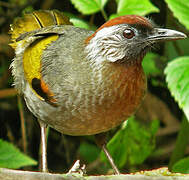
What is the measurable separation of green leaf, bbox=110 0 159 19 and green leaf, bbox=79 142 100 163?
1.94 m

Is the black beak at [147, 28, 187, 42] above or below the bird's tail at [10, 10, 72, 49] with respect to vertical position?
Answer: above

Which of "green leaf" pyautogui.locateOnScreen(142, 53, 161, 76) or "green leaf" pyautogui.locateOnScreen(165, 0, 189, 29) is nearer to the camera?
"green leaf" pyautogui.locateOnScreen(165, 0, 189, 29)

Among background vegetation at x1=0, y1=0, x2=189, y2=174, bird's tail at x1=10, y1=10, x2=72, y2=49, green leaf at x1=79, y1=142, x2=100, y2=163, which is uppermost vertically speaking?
bird's tail at x1=10, y1=10, x2=72, y2=49

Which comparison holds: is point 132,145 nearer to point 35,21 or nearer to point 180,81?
point 180,81

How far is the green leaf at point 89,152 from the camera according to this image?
5258mm

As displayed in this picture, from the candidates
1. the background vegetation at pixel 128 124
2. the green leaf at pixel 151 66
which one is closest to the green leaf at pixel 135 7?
the background vegetation at pixel 128 124

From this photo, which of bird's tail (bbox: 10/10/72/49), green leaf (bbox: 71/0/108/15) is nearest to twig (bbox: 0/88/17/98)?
bird's tail (bbox: 10/10/72/49)

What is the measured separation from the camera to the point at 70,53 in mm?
3260

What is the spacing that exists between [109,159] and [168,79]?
0.82 m

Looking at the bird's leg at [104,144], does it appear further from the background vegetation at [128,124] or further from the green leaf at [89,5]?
the green leaf at [89,5]

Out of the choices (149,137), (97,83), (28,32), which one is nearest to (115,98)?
(97,83)

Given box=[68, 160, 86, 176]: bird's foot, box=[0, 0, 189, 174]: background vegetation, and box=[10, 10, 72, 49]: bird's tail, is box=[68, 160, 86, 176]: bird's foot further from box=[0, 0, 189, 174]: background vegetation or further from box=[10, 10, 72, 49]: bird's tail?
box=[10, 10, 72, 49]: bird's tail

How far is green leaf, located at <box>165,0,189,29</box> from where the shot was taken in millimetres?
3653

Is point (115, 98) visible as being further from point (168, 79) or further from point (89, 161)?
point (89, 161)
